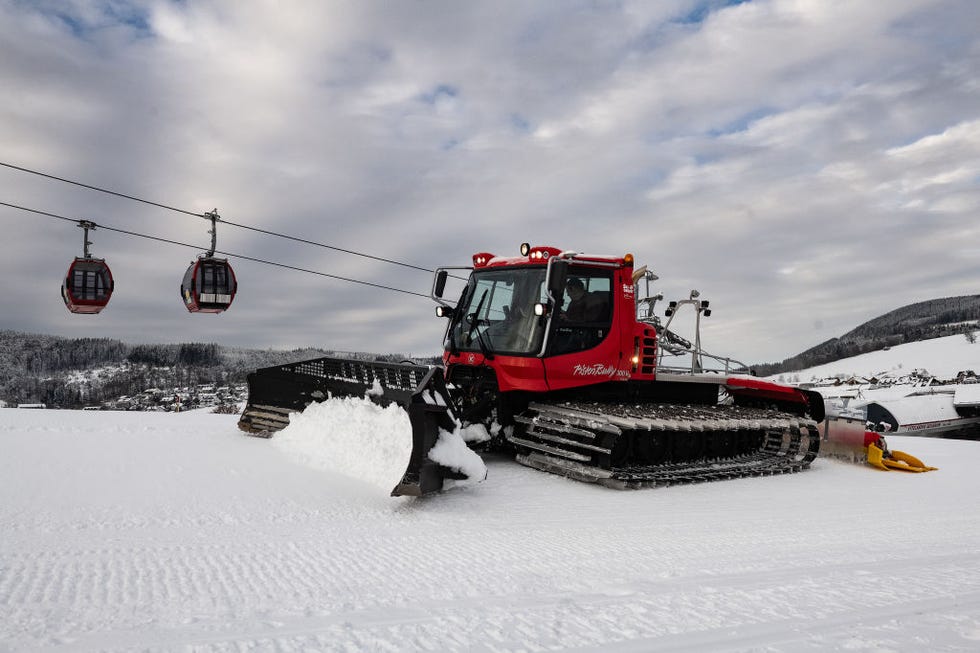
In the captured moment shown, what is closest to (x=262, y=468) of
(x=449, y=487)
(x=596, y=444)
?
(x=449, y=487)

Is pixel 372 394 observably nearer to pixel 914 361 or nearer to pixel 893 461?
pixel 893 461

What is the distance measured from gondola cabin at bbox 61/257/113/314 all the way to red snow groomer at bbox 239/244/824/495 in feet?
18.3

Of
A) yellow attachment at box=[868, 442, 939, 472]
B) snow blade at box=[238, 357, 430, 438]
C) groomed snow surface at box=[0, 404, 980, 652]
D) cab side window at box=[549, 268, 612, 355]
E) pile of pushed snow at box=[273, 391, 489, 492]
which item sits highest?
cab side window at box=[549, 268, 612, 355]

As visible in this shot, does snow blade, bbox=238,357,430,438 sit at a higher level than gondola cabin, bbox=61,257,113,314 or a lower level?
lower

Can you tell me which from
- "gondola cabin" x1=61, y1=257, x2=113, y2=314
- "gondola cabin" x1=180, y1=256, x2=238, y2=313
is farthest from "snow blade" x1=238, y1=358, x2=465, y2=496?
"gondola cabin" x1=61, y1=257, x2=113, y2=314

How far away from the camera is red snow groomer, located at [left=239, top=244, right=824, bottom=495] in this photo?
6.42 meters

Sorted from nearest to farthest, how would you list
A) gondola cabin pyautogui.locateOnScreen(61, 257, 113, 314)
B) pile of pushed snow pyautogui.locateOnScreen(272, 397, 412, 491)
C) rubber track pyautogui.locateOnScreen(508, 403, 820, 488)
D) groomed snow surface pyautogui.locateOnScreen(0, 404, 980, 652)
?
groomed snow surface pyautogui.locateOnScreen(0, 404, 980, 652) → pile of pushed snow pyautogui.locateOnScreen(272, 397, 412, 491) → rubber track pyautogui.locateOnScreen(508, 403, 820, 488) → gondola cabin pyautogui.locateOnScreen(61, 257, 113, 314)

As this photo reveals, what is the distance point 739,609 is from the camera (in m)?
2.64

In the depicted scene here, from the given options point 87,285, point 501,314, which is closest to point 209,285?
point 87,285

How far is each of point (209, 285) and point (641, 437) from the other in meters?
8.32

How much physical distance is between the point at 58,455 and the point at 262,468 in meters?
1.85

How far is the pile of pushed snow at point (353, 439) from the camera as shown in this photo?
209 inches

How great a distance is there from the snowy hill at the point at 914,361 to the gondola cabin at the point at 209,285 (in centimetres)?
3552

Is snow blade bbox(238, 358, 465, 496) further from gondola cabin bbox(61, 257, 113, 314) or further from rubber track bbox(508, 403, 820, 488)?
gondola cabin bbox(61, 257, 113, 314)
